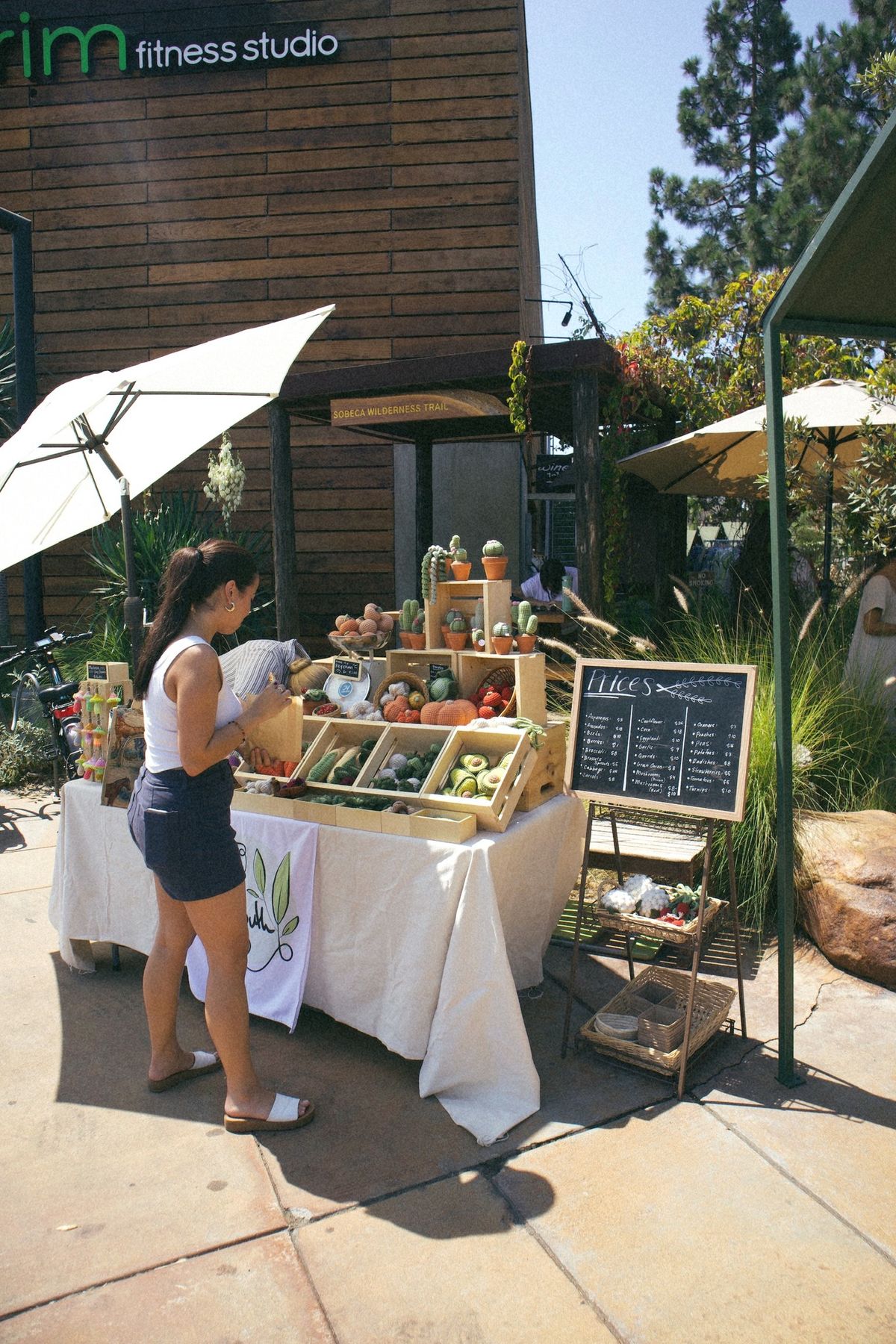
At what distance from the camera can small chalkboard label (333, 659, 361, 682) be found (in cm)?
411

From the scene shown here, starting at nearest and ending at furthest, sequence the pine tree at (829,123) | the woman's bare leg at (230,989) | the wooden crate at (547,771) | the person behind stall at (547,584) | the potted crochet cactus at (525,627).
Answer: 1. the woman's bare leg at (230,989)
2. the wooden crate at (547,771)
3. the potted crochet cactus at (525,627)
4. the person behind stall at (547,584)
5. the pine tree at (829,123)

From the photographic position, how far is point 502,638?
3828 mm

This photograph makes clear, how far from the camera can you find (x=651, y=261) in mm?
22219

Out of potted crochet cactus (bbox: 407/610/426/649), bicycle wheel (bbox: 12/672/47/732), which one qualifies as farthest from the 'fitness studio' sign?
potted crochet cactus (bbox: 407/610/426/649)

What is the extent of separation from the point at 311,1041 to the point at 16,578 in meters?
8.50

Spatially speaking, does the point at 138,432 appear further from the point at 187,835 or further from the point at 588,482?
the point at 588,482

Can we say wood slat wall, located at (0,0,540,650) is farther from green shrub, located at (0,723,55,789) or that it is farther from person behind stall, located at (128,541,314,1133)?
person behind stall, located at (128,541,314,1133)

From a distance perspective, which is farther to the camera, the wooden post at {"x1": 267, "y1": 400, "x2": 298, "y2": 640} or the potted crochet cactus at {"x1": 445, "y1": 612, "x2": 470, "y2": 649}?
the wooden post at {"x1": 267, "y1": 400, "x2": 298, "y2": 640}

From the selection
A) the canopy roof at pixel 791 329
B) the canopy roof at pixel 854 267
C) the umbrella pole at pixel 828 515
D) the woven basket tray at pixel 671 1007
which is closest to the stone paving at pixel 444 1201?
the woven basket tray at pixel 671 1007

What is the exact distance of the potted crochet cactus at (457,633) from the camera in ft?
13.3

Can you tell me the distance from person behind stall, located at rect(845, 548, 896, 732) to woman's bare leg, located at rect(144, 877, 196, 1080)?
12.4 feet

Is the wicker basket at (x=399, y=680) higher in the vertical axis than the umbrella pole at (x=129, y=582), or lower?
lower

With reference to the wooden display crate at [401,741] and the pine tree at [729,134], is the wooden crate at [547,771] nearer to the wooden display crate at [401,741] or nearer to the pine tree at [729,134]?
the wooden display crate at [401,741]

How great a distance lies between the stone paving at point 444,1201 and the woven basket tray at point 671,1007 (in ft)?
0.30
